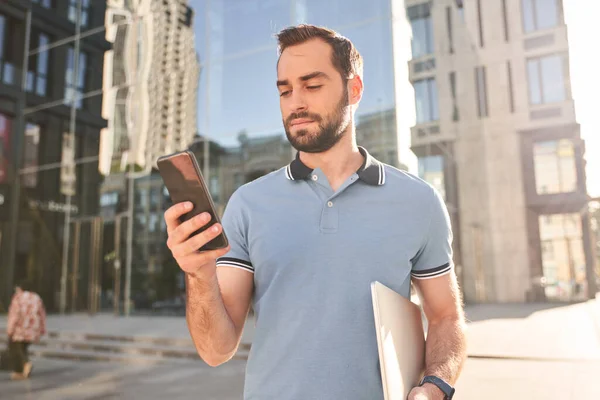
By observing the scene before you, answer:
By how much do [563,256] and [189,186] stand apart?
8.27 metres

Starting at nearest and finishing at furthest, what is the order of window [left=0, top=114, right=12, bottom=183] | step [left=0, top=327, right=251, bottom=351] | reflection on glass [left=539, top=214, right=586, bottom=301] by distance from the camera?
reflection on glass [left=539, top=214, right=586, bottom=301]
step [left=0, top=327, right=251, bottom=351]
window [left=0, top=114, right=12, bottom=183]

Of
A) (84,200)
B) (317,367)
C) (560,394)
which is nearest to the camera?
(317,367)

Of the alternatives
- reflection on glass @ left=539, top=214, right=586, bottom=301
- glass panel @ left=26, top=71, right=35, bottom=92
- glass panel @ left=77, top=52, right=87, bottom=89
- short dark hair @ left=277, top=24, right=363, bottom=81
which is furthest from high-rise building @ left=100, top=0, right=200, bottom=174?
short dark hair @ left=277, top=24, right=363, bottom=81

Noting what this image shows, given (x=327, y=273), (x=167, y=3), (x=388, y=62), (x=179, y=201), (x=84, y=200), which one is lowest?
(x=327, y=273)

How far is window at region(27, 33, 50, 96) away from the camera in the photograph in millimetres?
16203

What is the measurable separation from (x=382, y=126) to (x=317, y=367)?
9010 millimetres

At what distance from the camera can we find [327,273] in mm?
1250

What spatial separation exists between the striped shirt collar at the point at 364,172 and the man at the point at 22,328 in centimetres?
739

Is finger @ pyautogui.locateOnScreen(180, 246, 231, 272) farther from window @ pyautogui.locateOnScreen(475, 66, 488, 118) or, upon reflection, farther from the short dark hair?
window @ pyautogui.locateOnScreen(475, 66, 488, 118)

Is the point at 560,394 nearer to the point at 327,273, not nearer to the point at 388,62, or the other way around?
the point at 327,273

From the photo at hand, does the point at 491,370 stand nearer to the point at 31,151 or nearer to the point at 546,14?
the point at 546,14

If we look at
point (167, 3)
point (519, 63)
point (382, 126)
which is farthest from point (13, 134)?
point (519, 63)

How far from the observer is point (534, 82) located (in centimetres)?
852

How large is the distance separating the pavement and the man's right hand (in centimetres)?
462
